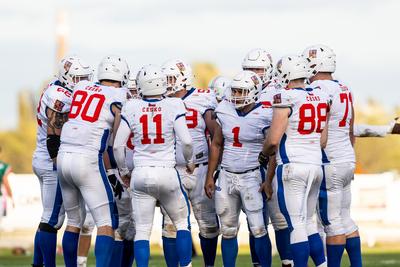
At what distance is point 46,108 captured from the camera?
1332 cm

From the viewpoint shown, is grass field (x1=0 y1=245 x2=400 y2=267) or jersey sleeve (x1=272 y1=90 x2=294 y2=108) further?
grass field (x1=0 y1=245 x2=400 y2=267)

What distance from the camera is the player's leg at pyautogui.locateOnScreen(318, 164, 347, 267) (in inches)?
521

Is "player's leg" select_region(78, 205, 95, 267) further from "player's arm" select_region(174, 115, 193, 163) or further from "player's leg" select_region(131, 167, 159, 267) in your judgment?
"player's arm" select_region(174, 115, 193, 163)

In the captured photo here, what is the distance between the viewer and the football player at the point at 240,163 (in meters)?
13.2

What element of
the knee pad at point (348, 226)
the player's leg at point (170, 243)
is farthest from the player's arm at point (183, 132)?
→ the knee pad at point (348, 226)

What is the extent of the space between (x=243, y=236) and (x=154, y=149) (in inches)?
458

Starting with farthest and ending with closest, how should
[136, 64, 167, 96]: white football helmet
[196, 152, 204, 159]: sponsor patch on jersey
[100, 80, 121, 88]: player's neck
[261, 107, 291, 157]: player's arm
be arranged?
[196, 152, 204, 159]: sponsor patch on jersey
[100, 80, 121, 88]: player's neck
[136, 64, 167, 96]: white football helmet
[261, 107, 291, 157]: player's arm

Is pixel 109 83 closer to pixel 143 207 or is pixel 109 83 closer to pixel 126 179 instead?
pixel 126 179

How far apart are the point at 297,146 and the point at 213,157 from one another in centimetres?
123

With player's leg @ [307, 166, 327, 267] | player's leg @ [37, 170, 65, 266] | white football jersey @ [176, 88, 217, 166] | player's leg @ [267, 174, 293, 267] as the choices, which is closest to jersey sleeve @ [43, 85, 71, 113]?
player's leg @ [37, 170, 65, 266]

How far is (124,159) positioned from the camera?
1288 centimetres

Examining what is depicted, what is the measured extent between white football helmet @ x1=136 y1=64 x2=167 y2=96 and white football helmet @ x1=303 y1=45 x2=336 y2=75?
5.49 feet

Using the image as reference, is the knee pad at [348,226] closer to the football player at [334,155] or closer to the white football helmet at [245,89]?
the football player at [334,155]

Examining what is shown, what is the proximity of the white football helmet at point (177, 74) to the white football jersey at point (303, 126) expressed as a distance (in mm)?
1535
